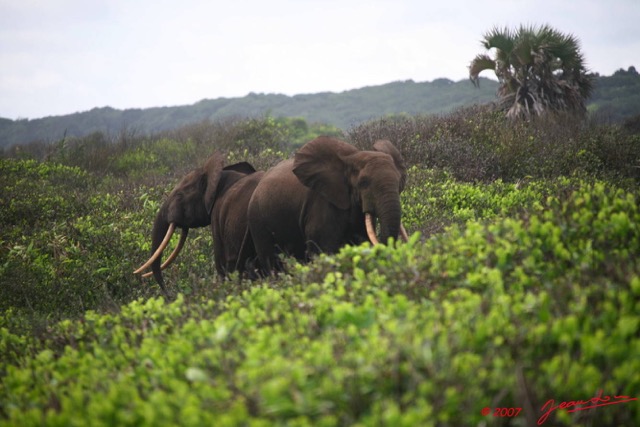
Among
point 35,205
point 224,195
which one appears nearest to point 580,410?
point 224,195

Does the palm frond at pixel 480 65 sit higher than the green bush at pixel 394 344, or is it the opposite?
the palm frond at pixel 480 65

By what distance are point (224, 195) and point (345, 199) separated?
241cm

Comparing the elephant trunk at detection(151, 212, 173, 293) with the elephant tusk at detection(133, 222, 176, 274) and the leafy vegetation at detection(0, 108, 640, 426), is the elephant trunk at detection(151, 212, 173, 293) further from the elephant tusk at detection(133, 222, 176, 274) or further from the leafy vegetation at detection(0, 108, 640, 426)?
the leafy vegetation at detection(0, 108, 640, 426)

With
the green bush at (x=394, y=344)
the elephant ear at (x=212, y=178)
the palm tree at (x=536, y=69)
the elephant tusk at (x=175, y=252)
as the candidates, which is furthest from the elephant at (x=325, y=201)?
the palm tree at (x=536, y=69)

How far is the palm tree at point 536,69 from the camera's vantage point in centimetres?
1736

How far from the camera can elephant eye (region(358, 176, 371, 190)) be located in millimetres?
6520

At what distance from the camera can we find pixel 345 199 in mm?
6801

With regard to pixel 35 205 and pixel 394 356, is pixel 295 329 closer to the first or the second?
pixel 394 356

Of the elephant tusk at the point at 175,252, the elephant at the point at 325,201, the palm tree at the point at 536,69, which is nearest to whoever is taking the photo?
the elephant at the point at 325,201

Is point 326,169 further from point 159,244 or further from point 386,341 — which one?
point 386,341

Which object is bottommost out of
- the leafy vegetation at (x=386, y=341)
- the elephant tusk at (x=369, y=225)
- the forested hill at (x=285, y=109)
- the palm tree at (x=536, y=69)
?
the leafy vegetation at (x=386, y=341)

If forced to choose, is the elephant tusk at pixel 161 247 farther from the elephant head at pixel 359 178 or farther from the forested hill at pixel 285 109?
the forested hill at pixel 285 109

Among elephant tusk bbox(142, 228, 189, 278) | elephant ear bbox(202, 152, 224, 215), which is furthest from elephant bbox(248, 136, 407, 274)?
elephant tusk bbox(142, 228, 189, 278)
